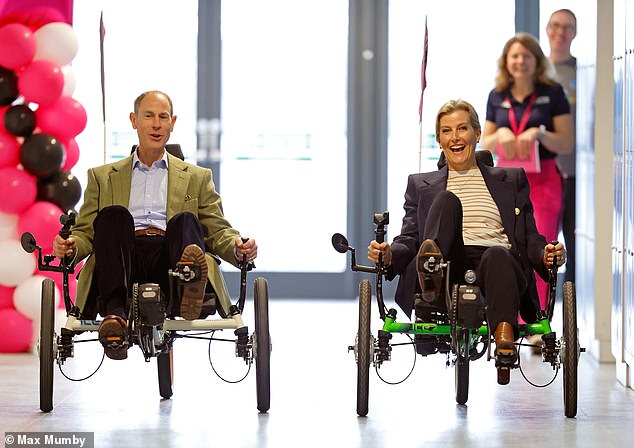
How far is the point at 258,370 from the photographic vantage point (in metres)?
3.96

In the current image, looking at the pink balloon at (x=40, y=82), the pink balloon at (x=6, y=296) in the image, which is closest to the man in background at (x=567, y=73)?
the pink balloon at (x=40, y=82)

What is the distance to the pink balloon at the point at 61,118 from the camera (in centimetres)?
529

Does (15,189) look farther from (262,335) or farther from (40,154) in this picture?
(262,335)

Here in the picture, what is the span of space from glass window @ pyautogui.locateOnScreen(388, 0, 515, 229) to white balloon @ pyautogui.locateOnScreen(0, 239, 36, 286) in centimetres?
298

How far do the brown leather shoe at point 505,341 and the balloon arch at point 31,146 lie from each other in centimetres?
228

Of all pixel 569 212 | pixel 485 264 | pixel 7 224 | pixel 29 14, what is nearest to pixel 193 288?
pixel 485 264

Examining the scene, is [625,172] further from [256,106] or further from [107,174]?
[256,106]

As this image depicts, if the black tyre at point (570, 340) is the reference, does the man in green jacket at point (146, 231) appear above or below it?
above

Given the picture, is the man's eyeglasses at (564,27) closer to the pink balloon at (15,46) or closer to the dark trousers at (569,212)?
the dark trousers at (569,212)

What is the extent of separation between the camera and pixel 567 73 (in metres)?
5.97

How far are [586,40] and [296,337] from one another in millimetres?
1938

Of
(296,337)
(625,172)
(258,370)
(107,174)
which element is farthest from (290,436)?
(296,337)

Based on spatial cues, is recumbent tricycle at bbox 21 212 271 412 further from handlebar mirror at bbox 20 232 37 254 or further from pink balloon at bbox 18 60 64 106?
pink balloon at bbox 18 60 64 106

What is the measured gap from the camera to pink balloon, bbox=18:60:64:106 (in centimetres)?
521
